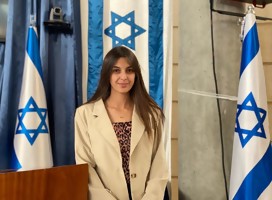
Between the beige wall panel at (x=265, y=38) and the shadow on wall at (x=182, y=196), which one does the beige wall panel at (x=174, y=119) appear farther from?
the beige wall panel at (x=265, y=38)

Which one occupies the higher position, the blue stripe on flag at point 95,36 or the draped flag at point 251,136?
the blue stripe on flag at point 95,36

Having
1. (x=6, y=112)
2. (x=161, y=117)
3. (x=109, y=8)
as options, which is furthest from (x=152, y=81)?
(x=6, y=112)

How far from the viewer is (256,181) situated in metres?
1.62

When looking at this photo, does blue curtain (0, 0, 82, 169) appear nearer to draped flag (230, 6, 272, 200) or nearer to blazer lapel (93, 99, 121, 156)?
blazer lapel (93, 99, 121, 156)

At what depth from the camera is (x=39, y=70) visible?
73.5 inches

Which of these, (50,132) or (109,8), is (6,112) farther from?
(109,8)

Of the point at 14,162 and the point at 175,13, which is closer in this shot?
the point at 14,162

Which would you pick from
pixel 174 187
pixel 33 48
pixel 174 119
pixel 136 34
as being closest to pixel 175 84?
pixel 174 119

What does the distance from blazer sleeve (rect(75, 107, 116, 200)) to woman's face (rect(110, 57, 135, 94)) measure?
0.22 meters

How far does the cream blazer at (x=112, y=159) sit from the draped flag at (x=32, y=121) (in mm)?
311

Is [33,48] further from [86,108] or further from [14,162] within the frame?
[14,162]

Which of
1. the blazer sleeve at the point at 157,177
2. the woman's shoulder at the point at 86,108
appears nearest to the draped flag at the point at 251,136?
the blazer sleeve at the point at 157,177

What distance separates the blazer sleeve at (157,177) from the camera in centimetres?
156

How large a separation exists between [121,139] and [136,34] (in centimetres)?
78
